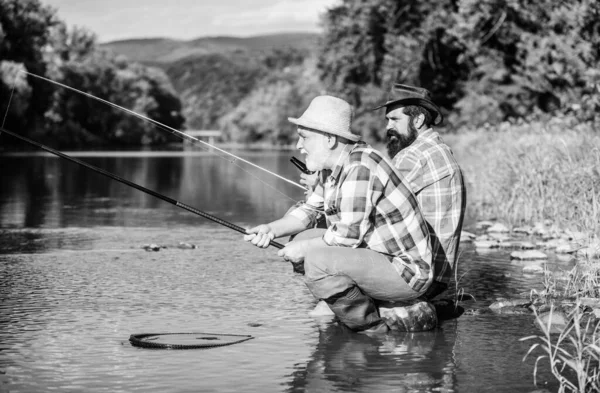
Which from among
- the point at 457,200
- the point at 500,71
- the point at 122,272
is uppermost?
the point at 500,71

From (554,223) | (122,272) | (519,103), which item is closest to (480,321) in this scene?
(122,272)

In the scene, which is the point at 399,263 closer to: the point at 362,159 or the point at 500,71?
the point at 362,159

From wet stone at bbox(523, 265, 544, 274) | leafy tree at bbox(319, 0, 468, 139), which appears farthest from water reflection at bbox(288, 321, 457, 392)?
leafy tree at bbox(319, 0, 468, 139)

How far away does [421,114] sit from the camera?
7102 millimetres

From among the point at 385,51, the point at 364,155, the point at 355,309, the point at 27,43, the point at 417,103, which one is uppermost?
the point at 27,43

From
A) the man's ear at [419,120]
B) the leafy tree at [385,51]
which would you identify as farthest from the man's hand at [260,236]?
the leafy tree at [385,51]

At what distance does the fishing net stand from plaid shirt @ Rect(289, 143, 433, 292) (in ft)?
2.73

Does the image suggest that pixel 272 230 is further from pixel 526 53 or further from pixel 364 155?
pixel 526 53

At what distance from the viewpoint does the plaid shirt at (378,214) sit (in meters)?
5.88

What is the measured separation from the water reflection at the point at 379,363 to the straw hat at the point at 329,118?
122 centimetres

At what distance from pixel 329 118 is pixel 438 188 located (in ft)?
3.92

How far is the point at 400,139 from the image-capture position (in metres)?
7.17

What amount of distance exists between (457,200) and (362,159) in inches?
49.6

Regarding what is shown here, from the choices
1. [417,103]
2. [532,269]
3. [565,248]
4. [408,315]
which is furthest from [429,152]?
[565,248]
